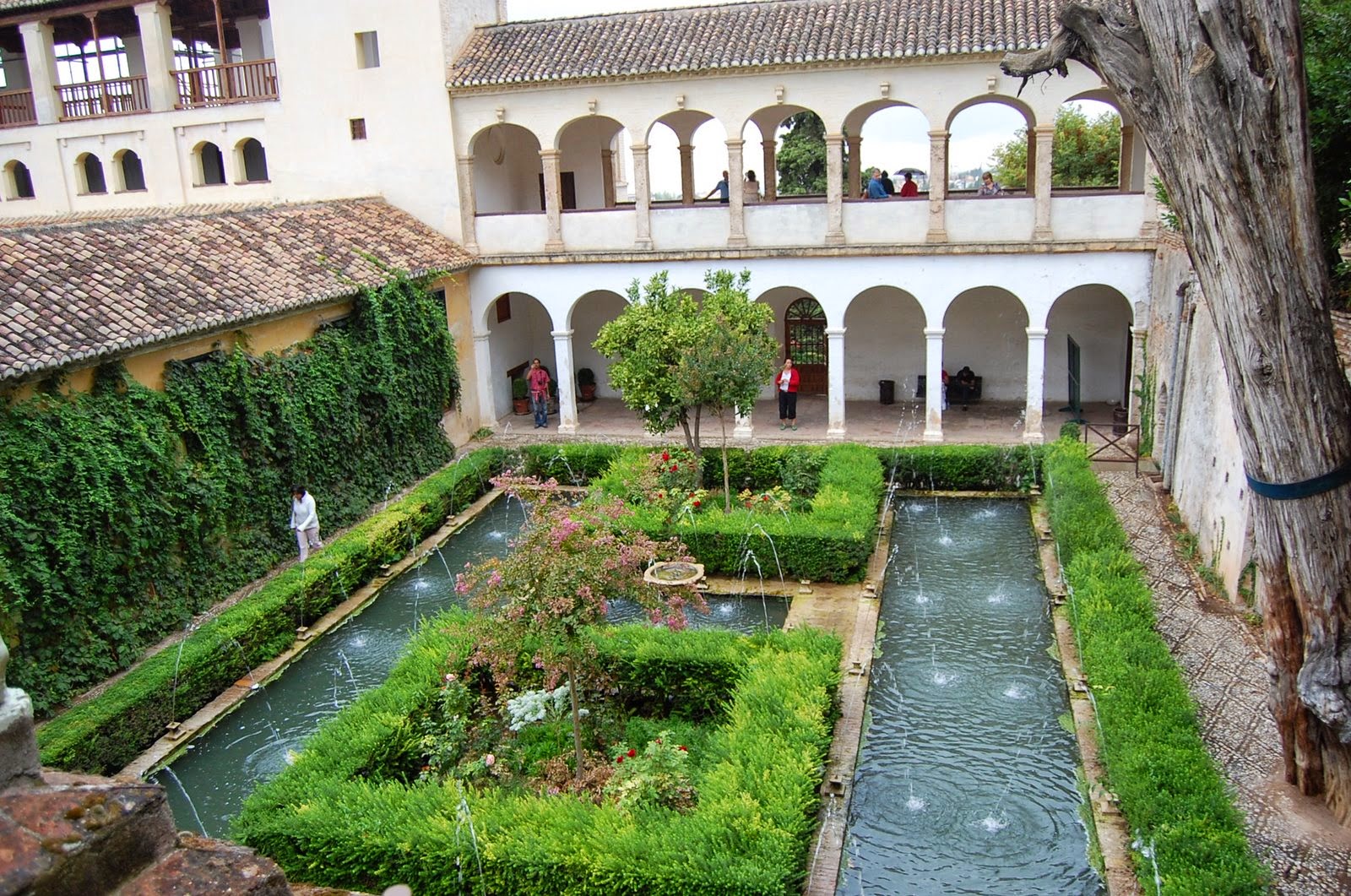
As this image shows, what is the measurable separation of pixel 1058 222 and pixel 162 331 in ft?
47.4

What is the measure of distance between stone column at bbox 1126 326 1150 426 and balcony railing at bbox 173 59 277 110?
17.2m

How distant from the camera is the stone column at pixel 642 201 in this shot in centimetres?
2028

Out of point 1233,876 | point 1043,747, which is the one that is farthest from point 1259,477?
point 1043,747

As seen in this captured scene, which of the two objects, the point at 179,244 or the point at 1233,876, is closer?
the point at 1233,876

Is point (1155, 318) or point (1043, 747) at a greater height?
point (1155, 318)

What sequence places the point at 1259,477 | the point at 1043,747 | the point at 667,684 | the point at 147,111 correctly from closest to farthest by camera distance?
1. the point at 1259,477
2. the point at 1043,747
3. the point at 667,684
4. the point at 147,111

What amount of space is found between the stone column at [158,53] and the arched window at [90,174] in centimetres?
251

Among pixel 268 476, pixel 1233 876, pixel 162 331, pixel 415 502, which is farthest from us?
pixel 415 502

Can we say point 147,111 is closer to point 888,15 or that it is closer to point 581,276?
point 581,276

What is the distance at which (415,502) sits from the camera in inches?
655

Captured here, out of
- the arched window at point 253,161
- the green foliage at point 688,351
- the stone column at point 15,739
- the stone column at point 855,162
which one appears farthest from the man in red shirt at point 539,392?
the stone column at point 15,739

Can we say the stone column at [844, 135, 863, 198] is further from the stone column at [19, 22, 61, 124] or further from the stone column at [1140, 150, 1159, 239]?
the stone column at [19, 22, 61, 124]

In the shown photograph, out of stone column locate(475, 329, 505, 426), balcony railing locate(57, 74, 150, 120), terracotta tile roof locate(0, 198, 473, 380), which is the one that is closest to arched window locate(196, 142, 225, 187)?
balcony railing locate(57, 74, 150, 120)

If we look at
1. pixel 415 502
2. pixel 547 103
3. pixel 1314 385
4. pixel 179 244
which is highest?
pixel 547 103
